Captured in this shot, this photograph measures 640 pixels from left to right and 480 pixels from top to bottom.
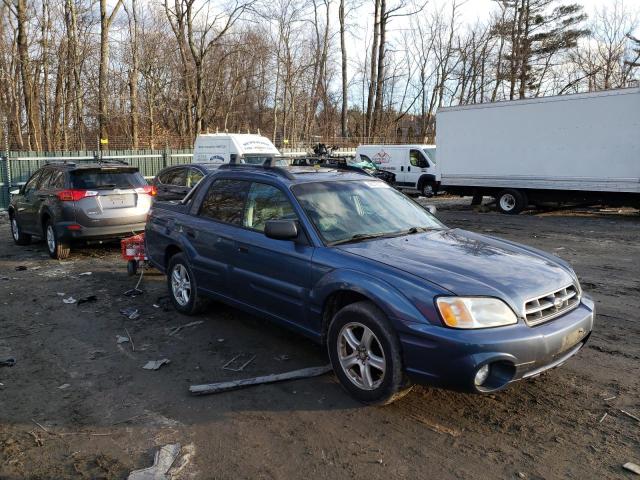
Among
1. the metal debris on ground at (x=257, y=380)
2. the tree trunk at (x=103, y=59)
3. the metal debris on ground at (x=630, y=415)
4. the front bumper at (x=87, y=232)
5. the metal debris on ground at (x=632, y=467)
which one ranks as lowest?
the metal debris on ground at (x=257, y=380)

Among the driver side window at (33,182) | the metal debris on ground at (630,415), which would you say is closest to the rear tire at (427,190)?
the driver side window at (33,182)

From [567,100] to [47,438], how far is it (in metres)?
14.8

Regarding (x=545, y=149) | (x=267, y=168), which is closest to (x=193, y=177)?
(x=267, y=168)

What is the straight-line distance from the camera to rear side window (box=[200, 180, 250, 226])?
5.19 meters

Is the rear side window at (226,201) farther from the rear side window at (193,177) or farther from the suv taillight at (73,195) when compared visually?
the rear side window at (193,177)

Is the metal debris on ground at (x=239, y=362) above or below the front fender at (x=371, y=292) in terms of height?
below

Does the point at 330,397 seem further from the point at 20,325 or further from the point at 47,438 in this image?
the point at 20,325

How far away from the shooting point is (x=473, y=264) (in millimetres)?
3809

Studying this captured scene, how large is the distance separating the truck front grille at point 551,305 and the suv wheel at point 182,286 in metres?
3.49

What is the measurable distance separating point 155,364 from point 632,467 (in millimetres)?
3622

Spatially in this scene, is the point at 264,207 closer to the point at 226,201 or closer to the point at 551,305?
the point at 226,201

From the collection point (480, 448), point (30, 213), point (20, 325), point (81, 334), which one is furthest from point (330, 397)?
point (30, 213)

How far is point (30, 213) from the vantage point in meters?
10.1

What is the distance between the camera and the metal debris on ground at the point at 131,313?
237 inches
